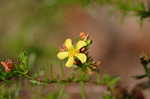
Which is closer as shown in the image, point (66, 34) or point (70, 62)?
point (70, 62)

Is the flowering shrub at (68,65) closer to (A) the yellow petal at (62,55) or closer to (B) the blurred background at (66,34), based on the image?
(A) the yellow petal at (62,55)

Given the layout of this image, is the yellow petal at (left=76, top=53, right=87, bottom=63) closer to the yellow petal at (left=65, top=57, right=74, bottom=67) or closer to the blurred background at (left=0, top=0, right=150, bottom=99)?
the yellow petal at (left=65, top=57, right=74, bottom=67)

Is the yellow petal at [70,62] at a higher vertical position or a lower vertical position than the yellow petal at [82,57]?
lower

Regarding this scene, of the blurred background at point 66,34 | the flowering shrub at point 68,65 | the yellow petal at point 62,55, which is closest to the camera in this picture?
the flowering shrub at point 68,65

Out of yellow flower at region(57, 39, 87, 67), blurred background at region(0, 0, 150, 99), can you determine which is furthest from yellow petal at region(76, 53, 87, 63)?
blurred background at region(0, 0, 150, 99)

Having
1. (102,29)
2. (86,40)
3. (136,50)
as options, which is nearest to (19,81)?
(86,40)

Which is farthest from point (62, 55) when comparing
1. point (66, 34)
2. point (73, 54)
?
point (66, 34)

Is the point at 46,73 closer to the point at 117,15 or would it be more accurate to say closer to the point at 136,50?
the point at 117,15

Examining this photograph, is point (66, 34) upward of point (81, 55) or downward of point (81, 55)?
upward

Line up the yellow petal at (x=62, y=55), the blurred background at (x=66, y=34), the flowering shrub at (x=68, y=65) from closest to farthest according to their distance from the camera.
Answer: the flowering shrub at (x=68, y=65)
the yellow petal at (x=62, y=55)
the blurred background at (x=66, y=34)

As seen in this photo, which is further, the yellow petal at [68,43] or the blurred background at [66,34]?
the blurred background at [66,34]

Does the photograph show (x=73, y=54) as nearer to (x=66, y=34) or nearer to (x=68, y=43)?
(x=68, y=43)

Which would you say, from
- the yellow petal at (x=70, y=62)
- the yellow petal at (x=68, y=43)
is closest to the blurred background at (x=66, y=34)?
the yellow petal at (x=68, y=43)
